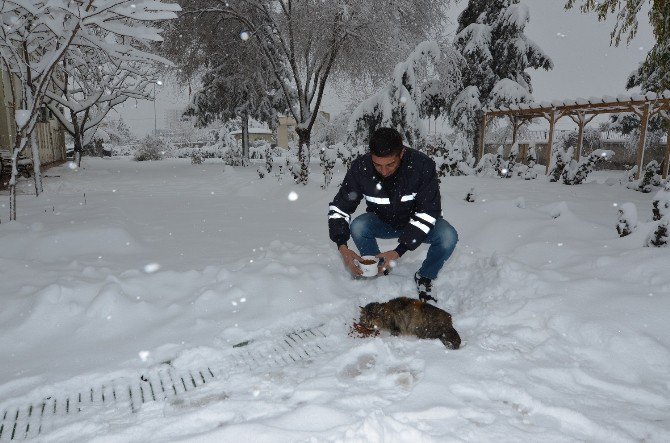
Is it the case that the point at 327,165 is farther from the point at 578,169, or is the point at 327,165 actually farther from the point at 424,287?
the point at 424,287

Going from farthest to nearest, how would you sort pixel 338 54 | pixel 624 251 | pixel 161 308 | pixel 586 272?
pixel 338 54, pixel 624 251, pixel 586 272, pixel 161 308

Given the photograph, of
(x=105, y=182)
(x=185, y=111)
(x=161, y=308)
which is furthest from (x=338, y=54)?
(x=161, y=308)

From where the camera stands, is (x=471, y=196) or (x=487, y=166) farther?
(x=487, y=166)

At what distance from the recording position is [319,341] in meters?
2.51

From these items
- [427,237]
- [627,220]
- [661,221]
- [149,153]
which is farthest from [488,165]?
[149,153]

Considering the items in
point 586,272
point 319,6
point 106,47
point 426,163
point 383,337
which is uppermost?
point 319,6

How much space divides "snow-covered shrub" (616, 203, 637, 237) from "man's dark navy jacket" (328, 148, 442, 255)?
1.93 m

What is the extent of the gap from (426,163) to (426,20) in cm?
1325

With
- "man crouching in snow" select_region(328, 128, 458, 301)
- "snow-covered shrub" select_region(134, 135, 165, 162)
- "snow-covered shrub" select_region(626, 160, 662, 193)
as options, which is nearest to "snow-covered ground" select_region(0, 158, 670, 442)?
"man crouching in snow" select_region(328, 128, 458, 301)

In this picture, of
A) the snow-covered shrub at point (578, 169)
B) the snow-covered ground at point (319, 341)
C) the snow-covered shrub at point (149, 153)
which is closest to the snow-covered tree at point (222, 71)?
the snow-covered shrub at point (149, 153)

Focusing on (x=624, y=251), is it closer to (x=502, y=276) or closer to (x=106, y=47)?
(x=502, y=276)

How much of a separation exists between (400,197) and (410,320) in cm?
114

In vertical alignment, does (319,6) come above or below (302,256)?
above

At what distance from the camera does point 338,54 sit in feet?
42.9
